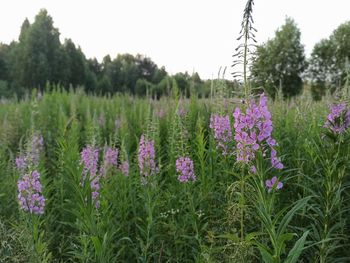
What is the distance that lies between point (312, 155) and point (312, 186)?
0.34 meters

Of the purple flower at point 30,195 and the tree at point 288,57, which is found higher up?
the tree at point 288,57

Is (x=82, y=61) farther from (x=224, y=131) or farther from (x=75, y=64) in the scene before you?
(x=224, y=131)

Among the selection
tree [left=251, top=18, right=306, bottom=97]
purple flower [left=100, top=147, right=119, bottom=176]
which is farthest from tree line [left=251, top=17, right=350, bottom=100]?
purple flower [left=100, top=147, right=119, bottom=176]

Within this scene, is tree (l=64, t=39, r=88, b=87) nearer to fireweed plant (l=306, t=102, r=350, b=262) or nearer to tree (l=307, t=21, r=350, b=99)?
tree (l=307, t=21, r=350, b=99)

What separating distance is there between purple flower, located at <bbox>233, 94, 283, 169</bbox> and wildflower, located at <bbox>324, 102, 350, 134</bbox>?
1110 millimetres

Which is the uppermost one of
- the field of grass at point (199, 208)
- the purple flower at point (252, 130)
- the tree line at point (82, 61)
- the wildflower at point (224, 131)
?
the tree line at point (82, 61)

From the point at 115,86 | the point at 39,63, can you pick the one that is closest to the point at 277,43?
the point at 39,63

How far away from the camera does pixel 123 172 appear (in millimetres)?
4363

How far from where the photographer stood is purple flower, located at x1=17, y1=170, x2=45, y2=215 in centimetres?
370

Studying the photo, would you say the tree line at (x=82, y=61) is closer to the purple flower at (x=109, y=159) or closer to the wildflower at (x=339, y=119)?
the purple flower at (x=109, y=159)

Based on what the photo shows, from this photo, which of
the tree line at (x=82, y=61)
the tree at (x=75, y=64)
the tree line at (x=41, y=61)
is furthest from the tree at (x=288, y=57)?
the tree at (x=75, y=64)

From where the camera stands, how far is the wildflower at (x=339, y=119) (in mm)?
3254

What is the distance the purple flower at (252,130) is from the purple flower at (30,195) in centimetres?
229

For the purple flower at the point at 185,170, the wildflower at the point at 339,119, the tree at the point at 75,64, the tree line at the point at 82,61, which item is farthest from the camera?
the tree at the point at 75,64
